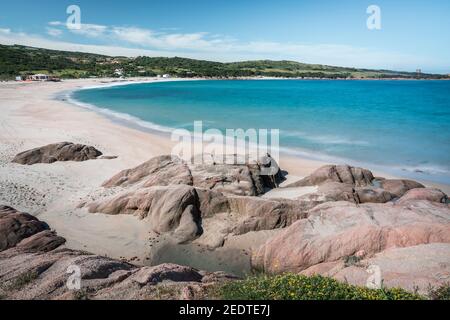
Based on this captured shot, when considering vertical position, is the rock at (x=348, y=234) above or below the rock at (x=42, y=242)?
above

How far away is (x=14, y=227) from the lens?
10.7 m

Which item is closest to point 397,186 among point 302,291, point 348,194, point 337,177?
point 337,177

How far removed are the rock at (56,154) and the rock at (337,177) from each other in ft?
42.4

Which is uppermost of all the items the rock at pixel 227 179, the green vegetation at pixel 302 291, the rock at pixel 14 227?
the rock at pixel 227 179

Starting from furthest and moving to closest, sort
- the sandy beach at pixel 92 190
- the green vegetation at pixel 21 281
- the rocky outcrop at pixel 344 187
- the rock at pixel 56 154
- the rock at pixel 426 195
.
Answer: the rock at pixel 56 154 → the rocky outcrop at pixel 344 187 → the rock at pixel 426 195 → the sandy beach at pixel 92 190 → the green vegetation at pixel 21 281

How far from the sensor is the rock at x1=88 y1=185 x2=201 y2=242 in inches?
472

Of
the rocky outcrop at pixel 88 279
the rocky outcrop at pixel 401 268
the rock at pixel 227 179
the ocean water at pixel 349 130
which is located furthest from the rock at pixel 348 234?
the ocean water at pixel 349 130

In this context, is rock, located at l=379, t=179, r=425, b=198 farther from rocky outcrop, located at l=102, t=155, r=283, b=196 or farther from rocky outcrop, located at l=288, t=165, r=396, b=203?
rocky outcrop, located at l=102, t=155, r=283, b=196

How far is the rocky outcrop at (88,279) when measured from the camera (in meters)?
6.57

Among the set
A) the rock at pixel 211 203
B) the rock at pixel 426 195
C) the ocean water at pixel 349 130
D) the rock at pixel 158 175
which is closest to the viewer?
the rock at pixel 211 203

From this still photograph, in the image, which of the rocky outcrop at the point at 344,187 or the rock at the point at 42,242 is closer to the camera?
the rock at the point at 42,242

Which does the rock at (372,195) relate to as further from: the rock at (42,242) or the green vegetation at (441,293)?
the rock at (42,242)

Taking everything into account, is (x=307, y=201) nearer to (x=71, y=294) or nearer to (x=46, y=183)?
(x=71, y=294)
